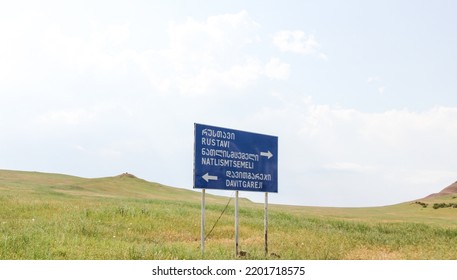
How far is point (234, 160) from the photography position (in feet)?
63.1

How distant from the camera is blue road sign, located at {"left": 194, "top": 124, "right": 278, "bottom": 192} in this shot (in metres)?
18.2

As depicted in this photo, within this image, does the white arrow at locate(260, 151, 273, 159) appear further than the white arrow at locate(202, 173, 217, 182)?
Yes

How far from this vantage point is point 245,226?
2889 centimetres

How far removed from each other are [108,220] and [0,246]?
473 inches

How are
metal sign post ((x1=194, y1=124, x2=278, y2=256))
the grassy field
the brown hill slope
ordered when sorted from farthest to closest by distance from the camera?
the brown hill slope, metal sign post ((x1=194, y1=124, x2=278, y2=256)), the grassy field

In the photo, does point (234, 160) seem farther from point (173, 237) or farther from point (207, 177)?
point (173, 237)

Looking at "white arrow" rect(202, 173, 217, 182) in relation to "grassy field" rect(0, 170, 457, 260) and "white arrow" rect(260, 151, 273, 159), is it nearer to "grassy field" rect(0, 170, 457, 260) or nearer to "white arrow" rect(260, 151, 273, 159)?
"grassy field" rect(0, 170, 457, 260)

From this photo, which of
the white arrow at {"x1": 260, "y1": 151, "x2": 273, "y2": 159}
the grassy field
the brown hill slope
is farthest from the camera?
the brown hill slope

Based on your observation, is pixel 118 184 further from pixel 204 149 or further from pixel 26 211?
pixel 204 149

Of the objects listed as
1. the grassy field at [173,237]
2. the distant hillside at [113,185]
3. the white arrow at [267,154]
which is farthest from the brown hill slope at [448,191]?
the white arrow at [267,154]

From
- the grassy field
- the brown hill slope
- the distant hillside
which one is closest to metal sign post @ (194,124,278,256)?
the grassy field

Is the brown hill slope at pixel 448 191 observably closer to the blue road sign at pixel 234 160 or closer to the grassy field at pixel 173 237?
Answer: the grassy field at pixel 173 237

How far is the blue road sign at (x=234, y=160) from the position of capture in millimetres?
18172

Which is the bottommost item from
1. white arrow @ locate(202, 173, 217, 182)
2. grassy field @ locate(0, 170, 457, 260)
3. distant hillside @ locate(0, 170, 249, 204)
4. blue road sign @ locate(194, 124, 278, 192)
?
grassy field @ locate(0, 170, 457, 260)
